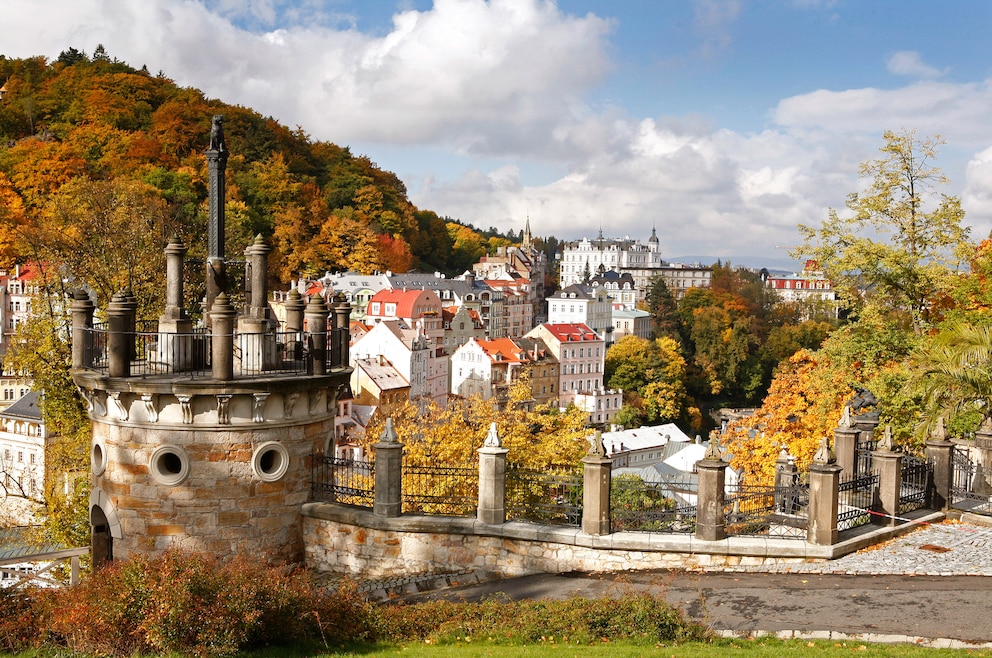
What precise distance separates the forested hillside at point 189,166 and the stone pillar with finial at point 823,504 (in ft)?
97.9

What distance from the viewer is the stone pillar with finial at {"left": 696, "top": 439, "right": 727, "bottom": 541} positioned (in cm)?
1216

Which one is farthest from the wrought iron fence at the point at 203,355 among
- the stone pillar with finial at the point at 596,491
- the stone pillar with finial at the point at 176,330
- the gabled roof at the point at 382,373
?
the gabled roof at the point at 382,373

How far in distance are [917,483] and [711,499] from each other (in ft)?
17.8

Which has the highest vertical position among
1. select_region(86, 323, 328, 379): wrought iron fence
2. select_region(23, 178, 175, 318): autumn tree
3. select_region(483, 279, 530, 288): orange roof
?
select_region(483, 279, 530, 288): orange roof

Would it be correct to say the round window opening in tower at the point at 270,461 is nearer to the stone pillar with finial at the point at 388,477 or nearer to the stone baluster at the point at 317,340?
the stone baluster at the point at 317,340

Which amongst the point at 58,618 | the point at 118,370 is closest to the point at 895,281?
the point at 118,370

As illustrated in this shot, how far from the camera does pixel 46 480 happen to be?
2141 cm

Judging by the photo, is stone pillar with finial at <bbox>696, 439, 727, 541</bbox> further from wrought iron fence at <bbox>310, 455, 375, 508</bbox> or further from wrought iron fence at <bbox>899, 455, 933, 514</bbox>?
wrought iron fence at <bbox>899, 455, 933, 514</bbox>

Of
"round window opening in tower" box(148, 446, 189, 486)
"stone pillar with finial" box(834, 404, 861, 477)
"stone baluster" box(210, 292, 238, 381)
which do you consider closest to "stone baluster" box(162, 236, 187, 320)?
"stone baluster" box(210, 292, 238, 381)

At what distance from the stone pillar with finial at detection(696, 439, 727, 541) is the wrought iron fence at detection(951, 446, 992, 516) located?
19.0 ft

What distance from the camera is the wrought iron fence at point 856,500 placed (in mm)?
13633

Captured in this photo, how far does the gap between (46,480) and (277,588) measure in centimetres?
1489

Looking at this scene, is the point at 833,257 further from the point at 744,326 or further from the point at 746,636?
the point at 744,326

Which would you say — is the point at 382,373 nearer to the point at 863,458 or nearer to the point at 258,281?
the point at 863,458
